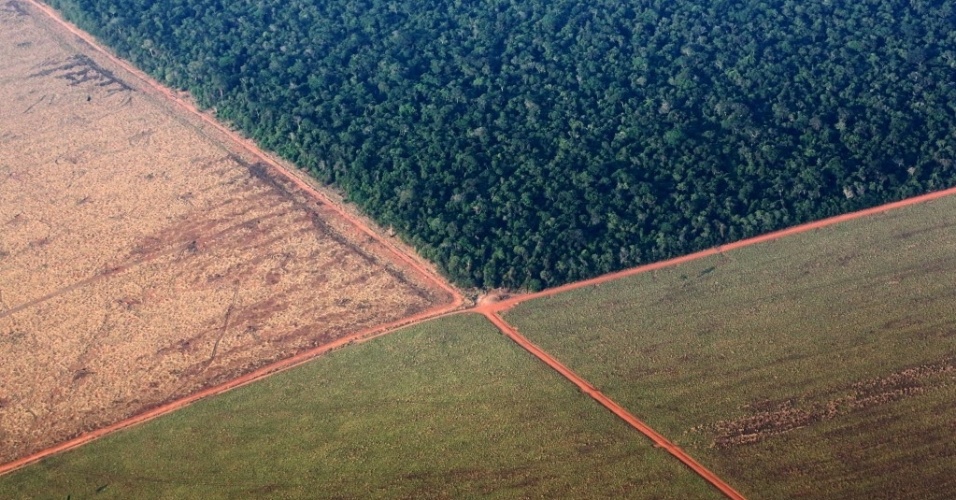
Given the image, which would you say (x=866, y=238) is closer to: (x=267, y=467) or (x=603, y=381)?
(x=603, y=381)

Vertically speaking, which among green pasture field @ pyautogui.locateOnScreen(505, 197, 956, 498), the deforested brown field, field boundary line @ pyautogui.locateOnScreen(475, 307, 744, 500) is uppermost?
green pasture field @ pyautogui.locateOnScreen(505, 197, 956, 498)

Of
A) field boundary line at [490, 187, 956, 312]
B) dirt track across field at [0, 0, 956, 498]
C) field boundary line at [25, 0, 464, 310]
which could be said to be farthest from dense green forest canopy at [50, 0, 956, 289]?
field boundary line at [25, 0, 464, 310]

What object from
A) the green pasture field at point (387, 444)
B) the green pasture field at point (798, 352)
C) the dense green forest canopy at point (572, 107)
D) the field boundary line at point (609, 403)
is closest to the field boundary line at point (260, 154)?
the dense green forest canopy at point (572, 107)

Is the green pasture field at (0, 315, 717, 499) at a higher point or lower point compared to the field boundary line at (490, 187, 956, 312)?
lower

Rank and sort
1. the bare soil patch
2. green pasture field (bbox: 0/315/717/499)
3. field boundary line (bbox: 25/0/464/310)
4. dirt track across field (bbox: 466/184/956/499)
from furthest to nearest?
field boundary line (bbox: 25/0/464/310) → the bare soil patch → dirt track across field (bbox: 466/184/956/499) → green pasture field (bbox: 0/315/717/499)

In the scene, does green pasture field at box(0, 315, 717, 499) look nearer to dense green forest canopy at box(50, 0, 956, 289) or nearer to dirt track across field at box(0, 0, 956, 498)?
dirt track across field at box(0, 0, 956, 498)

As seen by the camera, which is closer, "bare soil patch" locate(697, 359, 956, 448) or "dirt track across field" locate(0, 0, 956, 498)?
"bare soil patch" locate(697, 359, 956, 448)
